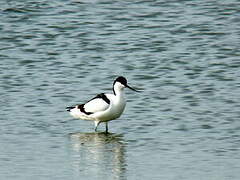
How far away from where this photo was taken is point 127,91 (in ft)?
60.5

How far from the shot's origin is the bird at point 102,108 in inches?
612

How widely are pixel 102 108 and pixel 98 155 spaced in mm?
2410

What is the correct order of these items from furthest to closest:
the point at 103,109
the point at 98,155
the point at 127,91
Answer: the point at 127,91 → the point at 103,109 → the point at 98,155

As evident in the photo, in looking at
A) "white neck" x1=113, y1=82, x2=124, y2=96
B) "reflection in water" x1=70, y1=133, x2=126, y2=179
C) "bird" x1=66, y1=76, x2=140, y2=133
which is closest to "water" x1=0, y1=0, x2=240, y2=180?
"reflection in water" x1=70, y1=133, x2=126, y2=179

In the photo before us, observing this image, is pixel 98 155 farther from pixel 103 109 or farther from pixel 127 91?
pixel 127 91

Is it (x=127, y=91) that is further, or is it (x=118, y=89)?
(x=127, y=91)

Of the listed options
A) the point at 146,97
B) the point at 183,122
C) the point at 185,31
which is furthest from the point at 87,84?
the point at 185,31

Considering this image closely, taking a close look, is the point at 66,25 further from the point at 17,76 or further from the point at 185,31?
the point at 17,76

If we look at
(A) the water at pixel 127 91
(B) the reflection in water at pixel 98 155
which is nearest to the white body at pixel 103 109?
(A) the water at pixel 127 91

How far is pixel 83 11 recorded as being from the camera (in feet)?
83.7

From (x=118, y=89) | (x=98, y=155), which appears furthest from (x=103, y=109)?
(x=98, y=155)

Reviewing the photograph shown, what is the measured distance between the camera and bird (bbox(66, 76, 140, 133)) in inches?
612

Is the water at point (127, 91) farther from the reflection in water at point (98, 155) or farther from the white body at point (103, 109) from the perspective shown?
the white body at point (103, 109)


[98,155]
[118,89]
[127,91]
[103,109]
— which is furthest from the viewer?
[127,91]
